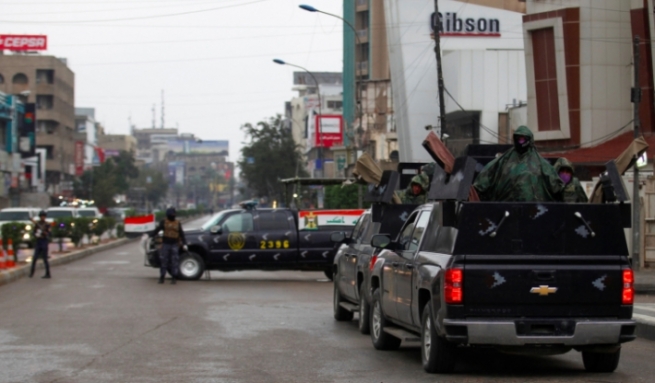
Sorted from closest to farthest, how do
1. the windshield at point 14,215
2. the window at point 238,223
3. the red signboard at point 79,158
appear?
the window at point 238,223, the windshield at point 14,215, the red signboard at point 79,158

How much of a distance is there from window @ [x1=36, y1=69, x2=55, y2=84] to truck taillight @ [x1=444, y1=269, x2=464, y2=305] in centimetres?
10416

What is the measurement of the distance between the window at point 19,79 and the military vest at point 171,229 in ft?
287

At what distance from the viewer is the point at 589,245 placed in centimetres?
928

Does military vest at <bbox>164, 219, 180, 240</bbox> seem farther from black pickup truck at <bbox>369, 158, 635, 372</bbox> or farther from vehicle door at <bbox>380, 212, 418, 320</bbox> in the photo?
black pickup truck at <bbox>369, 158, 635, 372</bbox>

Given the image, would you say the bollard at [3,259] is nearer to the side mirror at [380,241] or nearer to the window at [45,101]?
the side mirror at [380,241]

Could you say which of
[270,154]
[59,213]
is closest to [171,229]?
[59,213]

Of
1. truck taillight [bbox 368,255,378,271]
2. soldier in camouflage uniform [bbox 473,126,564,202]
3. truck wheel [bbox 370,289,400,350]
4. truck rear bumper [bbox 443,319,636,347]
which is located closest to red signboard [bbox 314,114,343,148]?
truck taillight [bbox 368,255,378,271]

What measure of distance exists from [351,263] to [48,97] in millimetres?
100687

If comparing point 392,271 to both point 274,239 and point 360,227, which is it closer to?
point 360,227

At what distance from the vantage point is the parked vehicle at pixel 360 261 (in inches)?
521

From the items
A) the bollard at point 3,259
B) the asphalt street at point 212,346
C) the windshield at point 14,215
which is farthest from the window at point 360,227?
the windshield at point 14,215

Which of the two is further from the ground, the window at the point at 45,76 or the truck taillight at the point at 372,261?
the window at the point at 45,76

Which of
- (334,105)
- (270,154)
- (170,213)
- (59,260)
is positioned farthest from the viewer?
(334,105)

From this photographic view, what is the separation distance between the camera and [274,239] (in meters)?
25.0
